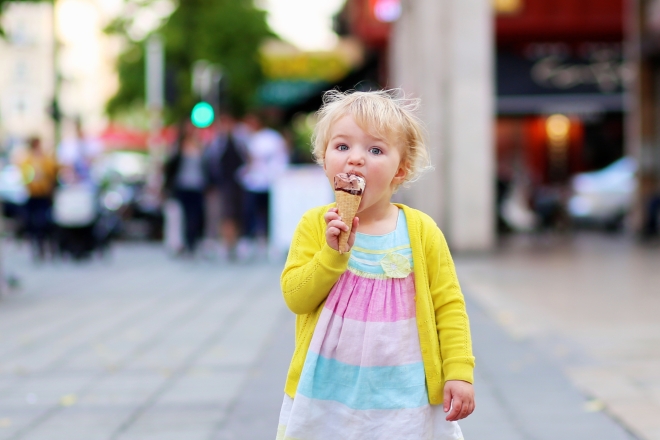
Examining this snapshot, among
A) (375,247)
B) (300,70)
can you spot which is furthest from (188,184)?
(375,247)

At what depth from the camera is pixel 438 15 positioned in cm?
1355

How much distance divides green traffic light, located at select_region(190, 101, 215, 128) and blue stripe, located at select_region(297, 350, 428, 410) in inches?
462

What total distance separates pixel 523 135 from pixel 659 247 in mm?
12023

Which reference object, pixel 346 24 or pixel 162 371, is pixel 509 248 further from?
pixel 346 24

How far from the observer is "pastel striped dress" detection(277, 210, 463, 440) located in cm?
249

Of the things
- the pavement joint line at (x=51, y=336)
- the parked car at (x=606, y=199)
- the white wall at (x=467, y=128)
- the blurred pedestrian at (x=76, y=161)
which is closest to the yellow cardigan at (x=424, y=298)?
the pavement joint line at (x=51, y=336)

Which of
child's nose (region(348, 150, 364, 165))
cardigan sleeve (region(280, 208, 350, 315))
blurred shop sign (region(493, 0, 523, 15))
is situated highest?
blurred shop sign (region(493, 0, 523, 15))

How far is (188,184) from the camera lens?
45.2 ft

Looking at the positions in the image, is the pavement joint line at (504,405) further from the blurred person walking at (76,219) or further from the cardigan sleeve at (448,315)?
the blurred person walking at (76,219)

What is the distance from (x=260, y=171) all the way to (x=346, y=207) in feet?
39.0

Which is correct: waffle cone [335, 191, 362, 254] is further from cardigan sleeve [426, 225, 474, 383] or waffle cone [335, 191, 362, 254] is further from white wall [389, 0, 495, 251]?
white wall [389, 0, 495, 251]

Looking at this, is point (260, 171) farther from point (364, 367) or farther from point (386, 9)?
point (364, 367)

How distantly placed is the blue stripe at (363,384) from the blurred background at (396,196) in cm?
160

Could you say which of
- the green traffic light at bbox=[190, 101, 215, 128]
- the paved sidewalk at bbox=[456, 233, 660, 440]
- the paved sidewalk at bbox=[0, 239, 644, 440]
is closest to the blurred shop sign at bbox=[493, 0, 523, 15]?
the paved sidewalk at bbox=[456, 233, 660, 440]
